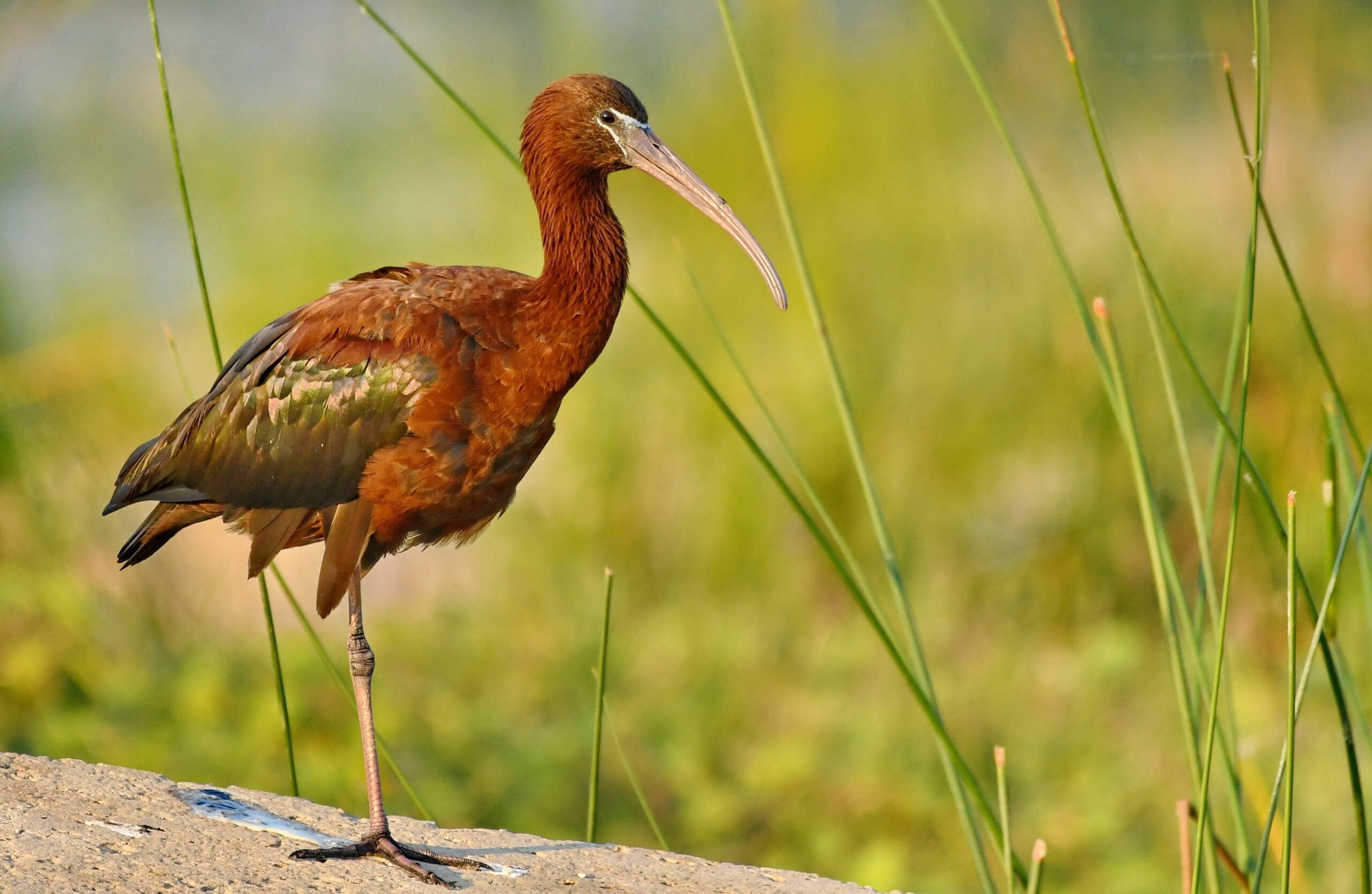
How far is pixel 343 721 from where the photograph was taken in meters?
5.99

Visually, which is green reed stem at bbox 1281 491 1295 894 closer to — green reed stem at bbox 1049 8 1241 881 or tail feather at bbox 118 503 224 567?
green reed stem at bbox 1049 8 1241 881

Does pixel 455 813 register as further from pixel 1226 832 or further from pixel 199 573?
pixel 1226 832

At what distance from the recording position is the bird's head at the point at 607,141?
3428 millimetres

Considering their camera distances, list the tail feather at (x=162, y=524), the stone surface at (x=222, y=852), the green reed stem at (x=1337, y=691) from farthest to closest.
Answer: the tail feather at (x=162, y=524) < the stone surface at (x=222, y=852) < the green reed stem at (x=1337, y=691)

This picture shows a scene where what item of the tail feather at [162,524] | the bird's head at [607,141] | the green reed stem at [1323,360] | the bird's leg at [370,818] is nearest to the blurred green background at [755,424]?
the tail feather at [162,524]

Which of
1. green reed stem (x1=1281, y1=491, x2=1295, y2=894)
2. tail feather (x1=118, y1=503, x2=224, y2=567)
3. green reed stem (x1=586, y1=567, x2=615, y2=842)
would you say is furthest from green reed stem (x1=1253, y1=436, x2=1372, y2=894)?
tail feather (x1=118, y1=503, x2=224, y2=567)

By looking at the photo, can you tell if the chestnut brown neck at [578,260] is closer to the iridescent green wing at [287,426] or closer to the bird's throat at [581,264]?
the bird's throat at [581,264]

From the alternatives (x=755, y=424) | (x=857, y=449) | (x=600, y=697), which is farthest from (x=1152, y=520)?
(x=755, y=424)

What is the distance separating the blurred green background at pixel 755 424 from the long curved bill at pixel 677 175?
8.94 feet

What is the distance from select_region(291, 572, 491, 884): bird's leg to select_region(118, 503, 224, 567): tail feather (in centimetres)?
45

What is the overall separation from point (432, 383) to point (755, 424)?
4078mm

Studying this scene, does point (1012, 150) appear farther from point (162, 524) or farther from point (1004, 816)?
point (162, 524)

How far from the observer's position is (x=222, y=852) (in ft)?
9.75

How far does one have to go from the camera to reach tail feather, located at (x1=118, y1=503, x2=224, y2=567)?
3803 mm
